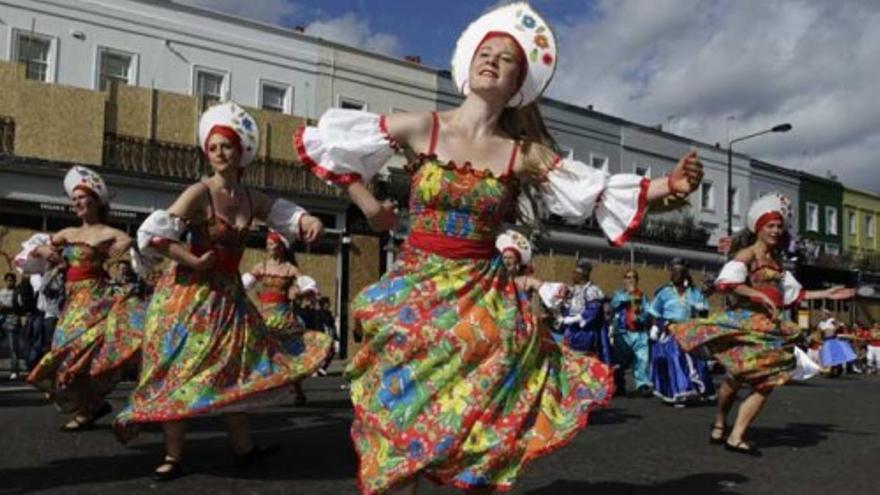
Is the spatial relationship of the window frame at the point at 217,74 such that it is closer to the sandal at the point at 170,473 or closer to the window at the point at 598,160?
the window at the point at 598,160

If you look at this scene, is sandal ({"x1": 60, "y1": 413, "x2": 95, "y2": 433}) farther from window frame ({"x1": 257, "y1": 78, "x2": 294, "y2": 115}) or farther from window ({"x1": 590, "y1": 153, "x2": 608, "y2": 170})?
window ({"x1": 590, "y1": 153, "x2": 608, "y2": 170})

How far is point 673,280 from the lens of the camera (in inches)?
487

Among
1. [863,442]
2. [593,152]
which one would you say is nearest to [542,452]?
[863,442]

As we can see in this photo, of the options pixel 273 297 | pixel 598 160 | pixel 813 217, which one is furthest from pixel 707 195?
pixel 273 297

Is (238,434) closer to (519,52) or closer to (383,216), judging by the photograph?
(383,216)

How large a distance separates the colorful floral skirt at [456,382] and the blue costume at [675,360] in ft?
27.1

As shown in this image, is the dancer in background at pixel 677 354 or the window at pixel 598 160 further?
the window at pixel 598 160

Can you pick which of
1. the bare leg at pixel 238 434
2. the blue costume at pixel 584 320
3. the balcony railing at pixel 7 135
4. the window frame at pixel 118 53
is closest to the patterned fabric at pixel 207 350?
the bare leg at pixel 238 434

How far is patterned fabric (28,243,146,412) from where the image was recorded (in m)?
6.71

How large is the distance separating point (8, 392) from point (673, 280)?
854 centimetres

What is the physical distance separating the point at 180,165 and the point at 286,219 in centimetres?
1749

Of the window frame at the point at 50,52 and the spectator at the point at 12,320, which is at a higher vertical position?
the window frame at the point at 50,52

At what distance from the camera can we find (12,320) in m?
14.0

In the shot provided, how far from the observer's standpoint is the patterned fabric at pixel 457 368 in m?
3.30
